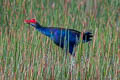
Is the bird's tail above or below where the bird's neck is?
below

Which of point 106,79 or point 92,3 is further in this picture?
point 92,3

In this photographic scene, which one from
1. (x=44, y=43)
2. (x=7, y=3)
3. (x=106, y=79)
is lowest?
(x=106, y=79)

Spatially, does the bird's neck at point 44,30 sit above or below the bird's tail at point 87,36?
above

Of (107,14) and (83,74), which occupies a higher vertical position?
(107,14)

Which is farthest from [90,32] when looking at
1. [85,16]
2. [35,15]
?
[35,15]

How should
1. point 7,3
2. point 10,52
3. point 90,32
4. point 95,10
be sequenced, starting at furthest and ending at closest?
point 95,10, point 7,3, point 90,32, point 10,52

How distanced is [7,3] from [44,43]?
2.02 m

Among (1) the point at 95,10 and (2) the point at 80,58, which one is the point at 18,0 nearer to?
(1) the point at 95,10

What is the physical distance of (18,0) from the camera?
638 centimetres

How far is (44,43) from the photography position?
14.5 ft

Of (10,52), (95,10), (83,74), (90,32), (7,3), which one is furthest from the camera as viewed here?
(95,10)

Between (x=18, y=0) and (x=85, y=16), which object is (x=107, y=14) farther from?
(x=18, y=0)

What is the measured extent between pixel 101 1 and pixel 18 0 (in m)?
1.54

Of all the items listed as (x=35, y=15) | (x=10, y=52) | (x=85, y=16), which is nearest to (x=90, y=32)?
(x=85, y=16)
